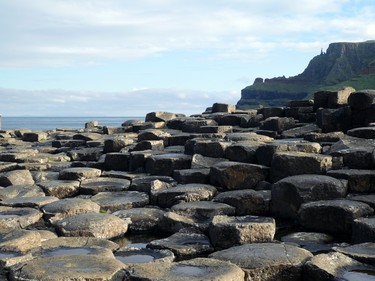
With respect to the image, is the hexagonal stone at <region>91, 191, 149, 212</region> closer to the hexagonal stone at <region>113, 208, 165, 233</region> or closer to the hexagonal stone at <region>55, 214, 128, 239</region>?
the hexagonal stone at <region>113, 208, 165, 233</region>

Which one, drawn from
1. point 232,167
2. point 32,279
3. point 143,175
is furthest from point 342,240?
point 143,175

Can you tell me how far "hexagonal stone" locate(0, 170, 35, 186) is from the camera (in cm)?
1077

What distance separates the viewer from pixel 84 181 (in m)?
10.8

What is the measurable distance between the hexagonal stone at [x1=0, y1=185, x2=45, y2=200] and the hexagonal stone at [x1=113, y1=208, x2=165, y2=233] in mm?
2200

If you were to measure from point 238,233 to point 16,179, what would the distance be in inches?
235

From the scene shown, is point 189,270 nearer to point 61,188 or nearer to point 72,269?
point 72,269

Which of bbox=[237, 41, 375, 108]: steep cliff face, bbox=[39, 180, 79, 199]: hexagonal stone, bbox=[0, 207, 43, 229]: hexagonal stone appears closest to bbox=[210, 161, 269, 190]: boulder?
bbox=[39, 180, 79, 199]: hexagonal stone

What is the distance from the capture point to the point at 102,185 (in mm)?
10492

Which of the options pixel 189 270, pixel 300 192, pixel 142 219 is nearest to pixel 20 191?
pixel 142 219

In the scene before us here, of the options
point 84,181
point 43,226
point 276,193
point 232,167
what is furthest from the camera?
point 84,181

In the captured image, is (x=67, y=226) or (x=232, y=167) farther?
(x=232, y=167)

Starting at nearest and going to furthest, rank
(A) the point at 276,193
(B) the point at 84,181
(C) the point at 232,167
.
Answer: (A) the point at 276,193 < (C) the point at 232,167 < (B) the point at 84,181

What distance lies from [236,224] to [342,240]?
5.57ft

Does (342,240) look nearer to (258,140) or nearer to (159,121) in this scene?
(258,140)
